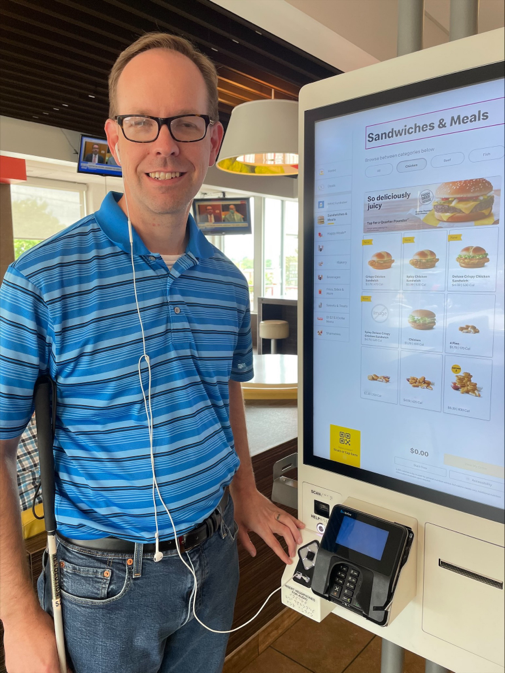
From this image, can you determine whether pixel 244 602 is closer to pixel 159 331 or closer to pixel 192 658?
pixel 192 658

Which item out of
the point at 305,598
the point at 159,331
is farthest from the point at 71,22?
the point at 305,598

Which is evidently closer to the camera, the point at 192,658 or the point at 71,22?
the point at 192,658

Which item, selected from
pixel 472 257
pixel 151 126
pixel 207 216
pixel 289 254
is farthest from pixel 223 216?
pixel 472 257

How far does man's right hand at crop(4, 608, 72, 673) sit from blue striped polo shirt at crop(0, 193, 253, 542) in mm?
176

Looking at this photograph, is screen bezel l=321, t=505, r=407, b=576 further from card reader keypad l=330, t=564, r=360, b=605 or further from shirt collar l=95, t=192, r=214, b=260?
shirt collar l=95, t=192, r=214, b=260

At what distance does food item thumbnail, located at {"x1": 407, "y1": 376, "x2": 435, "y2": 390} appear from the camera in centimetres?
86

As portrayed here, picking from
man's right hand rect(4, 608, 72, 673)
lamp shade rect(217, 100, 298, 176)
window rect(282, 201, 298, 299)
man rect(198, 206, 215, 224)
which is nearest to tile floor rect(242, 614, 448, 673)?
man's right hand rect(4, 608, 72, 673)

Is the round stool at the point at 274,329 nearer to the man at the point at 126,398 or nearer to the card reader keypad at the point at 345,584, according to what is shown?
the man at the point at 126,398

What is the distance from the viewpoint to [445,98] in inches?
31.3

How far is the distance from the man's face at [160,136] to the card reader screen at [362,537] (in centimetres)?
74

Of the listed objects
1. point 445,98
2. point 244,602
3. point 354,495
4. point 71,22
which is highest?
point 71,22

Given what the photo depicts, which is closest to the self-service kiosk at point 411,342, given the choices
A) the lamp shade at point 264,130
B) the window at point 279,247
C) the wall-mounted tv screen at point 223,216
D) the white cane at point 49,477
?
the white cane at point 49,477

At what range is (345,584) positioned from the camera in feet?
2.76

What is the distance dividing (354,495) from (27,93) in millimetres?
6185
